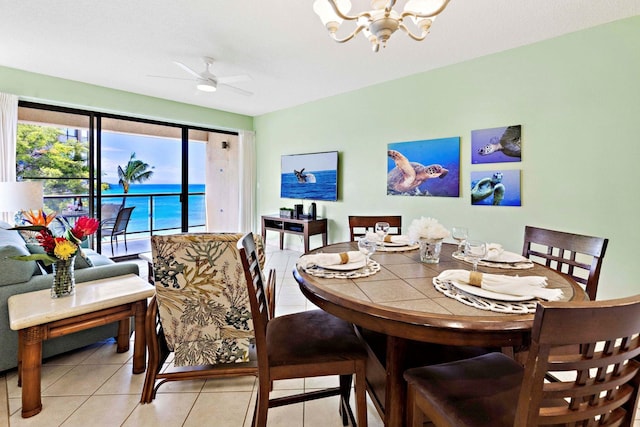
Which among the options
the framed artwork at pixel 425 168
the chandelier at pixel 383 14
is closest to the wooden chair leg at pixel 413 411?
the chandelier at pixel 383 14

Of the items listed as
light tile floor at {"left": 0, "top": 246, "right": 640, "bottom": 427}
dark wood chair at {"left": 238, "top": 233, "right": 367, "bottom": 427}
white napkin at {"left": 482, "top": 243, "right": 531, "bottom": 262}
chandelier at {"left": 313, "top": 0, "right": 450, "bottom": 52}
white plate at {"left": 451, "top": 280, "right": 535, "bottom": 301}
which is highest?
chandelier at {"left": 313, "top": 0, "right": 450, "bottom": 52}

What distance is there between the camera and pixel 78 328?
68.2 inches

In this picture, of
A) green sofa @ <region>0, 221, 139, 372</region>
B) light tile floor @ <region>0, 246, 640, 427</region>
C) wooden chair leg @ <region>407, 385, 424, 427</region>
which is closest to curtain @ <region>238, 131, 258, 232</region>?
green sofa @ <region>0, 221, 139, 372</region>

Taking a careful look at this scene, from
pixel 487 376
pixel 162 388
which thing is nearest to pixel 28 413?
pixel 162 388

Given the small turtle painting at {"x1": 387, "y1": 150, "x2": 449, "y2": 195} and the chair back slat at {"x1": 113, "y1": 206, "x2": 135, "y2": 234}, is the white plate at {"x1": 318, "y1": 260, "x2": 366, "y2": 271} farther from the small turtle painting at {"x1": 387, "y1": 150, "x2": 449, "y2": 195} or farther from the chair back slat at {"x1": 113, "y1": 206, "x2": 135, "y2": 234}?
the chair back slat at {"x1": 113, "y1": 206, "x2": 135, "y2": 234}

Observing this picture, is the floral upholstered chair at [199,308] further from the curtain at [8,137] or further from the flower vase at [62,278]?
the curtain at [8,137]

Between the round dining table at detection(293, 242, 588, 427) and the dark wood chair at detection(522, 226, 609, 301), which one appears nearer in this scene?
the round dining table at detection(293, 242, 588, 427)

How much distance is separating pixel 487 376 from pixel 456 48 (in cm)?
302

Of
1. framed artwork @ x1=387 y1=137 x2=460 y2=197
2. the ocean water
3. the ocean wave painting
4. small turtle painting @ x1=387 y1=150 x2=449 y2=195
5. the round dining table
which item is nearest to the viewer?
the round dining table

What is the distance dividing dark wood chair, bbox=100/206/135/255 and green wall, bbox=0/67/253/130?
5.20 feet

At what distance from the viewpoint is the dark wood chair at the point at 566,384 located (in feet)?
2.21

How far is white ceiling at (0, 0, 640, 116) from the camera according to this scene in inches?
93.5

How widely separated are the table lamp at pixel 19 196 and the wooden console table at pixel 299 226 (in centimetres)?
273

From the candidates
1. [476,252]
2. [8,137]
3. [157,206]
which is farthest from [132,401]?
[157,206]
